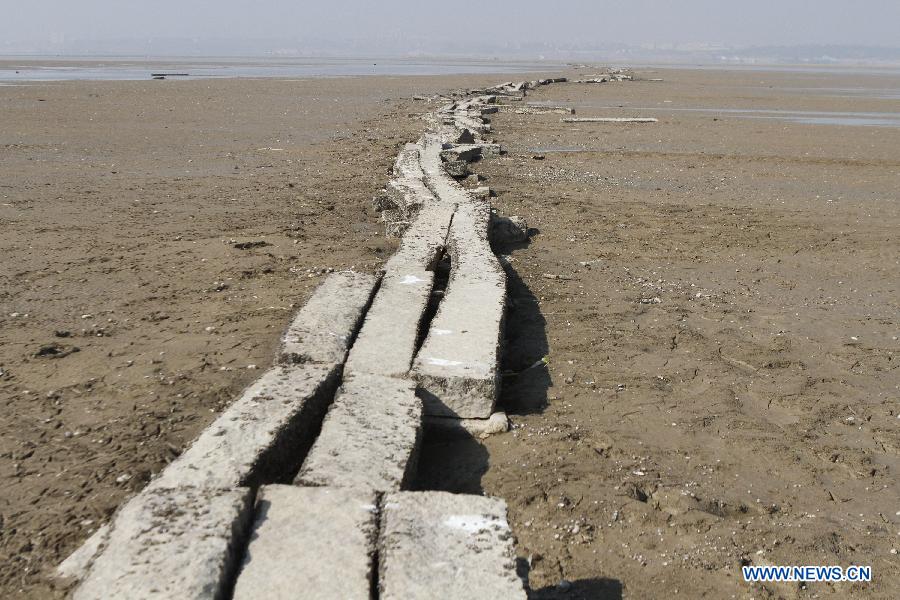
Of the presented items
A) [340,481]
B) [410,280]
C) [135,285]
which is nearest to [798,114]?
[410,280]

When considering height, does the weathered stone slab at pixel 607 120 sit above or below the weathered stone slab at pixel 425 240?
below

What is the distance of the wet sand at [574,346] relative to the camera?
3107mm

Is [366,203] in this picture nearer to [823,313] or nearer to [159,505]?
[823,313]

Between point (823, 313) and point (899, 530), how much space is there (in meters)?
2.90

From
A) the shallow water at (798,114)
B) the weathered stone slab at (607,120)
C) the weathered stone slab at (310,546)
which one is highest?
the weathered stone slab at (310,546)

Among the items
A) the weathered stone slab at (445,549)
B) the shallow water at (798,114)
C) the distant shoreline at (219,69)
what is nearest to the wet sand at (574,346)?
the weathered stone slab at (445,549)

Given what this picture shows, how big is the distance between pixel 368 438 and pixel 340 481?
34 centimetres

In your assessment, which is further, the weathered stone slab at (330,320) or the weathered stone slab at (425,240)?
the weathered stone slab at (425,240)

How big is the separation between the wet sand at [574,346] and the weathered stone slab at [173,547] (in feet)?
1.59

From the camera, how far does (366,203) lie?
9047 millimetres

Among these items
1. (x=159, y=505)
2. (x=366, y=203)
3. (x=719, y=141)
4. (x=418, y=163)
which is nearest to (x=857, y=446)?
(x=159, y=505)

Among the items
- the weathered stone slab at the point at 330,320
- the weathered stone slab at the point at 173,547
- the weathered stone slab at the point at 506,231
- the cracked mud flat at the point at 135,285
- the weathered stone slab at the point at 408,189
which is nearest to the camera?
the weathered stone slab at the point at 173,547

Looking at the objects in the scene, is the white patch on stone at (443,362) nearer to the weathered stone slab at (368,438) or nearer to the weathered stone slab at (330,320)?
the weathered stone slab at (368,438)

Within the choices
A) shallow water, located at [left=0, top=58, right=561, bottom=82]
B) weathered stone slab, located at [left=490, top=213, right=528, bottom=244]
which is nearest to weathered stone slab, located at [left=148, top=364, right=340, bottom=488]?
weathered stone slab, located at [left=490, top=213, right=528, bottom=244]
